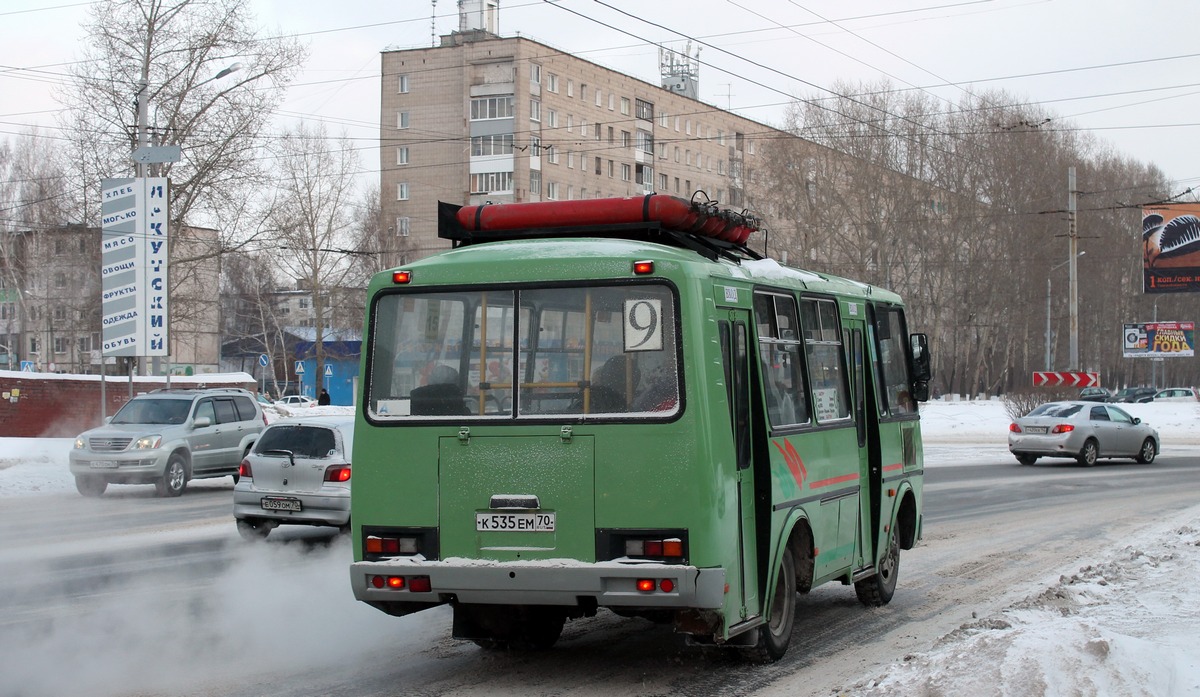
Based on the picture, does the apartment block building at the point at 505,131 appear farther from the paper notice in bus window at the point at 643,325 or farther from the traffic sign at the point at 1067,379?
the paper notice in bus window at the point at 643,325

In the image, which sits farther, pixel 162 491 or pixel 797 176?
pixel 797 176

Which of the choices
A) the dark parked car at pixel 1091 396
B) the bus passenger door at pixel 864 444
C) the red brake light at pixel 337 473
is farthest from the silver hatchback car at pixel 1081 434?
the bus passenger door at pixel 864 444

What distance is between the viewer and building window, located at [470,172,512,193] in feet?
260

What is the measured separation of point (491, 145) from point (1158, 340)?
42013mm

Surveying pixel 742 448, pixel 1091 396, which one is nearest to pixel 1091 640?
pixel 742 448

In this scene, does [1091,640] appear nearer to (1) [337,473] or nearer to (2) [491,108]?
(1) [337,473]

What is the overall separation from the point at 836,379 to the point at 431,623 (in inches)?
140

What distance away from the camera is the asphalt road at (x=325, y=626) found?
24.9ft

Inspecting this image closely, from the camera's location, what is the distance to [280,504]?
14.7 metres

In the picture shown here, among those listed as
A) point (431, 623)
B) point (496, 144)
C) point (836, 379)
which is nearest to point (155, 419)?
point (431, 623)

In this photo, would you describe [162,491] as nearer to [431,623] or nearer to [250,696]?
[431,623]

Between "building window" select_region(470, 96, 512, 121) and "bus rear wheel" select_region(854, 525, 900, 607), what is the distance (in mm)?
71300

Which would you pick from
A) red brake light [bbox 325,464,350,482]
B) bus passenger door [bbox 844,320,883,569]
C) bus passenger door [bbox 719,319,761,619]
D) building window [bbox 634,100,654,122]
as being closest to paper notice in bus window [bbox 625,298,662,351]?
bus passenger door [bbox 719,319,761,619]

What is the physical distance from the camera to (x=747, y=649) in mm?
8062
